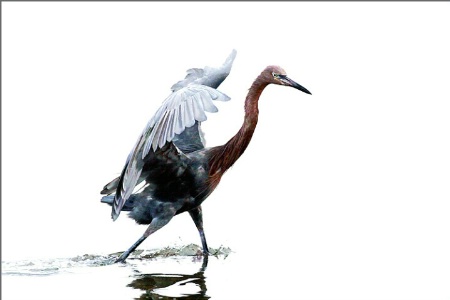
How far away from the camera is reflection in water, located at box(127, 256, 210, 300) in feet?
28.1

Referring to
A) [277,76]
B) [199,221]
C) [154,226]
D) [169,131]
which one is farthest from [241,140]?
[169,131]

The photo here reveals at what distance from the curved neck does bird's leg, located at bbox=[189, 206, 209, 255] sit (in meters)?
0.62

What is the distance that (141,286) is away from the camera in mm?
9062

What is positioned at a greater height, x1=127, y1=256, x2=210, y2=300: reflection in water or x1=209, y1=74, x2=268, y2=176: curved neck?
Answer: x1=209, y1=74, x2=268, y2=176: curved neck

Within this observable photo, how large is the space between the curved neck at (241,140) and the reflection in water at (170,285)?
4.21 feet

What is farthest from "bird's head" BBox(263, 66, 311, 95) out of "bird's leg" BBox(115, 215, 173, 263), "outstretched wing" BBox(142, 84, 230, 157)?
"bird's leg" BBox(115, 215, 173, 263)

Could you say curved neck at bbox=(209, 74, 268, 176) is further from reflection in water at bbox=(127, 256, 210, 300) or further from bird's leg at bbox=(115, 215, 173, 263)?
reflection in water at bbox=(127, 256, 210, 300)

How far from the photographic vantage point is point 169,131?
9.05 m

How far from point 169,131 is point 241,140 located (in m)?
1.49

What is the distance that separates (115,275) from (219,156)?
72.8 inches

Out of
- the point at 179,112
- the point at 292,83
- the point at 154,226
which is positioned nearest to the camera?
the point at 179,112

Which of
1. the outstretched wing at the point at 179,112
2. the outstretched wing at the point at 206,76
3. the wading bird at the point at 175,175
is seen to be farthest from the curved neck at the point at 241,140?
the outstretched wing at the point at 206,76

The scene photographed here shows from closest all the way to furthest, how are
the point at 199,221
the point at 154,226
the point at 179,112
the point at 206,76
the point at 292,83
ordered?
1. the point at 179,112
2. the point at 292,83
3. the point at 154,226
4. the point at 199,221
5. the point at 206,76

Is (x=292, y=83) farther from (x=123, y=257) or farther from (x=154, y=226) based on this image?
(x=123, y=257)
